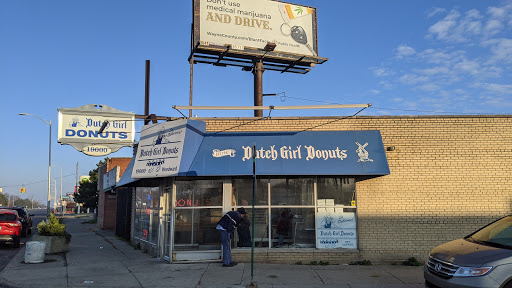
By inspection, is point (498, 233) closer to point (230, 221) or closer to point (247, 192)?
point (230, 221)

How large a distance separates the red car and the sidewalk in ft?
15.3

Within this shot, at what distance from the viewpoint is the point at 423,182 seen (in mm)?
11836

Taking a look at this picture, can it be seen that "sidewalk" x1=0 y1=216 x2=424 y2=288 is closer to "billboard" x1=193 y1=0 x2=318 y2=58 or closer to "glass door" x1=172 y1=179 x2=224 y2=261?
"glass door" x1=172 y1=179 x2=224 y2=261

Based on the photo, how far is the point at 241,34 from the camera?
17.0 m

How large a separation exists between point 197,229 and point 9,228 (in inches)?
370

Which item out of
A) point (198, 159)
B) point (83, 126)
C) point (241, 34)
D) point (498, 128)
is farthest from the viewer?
point (241, 34)

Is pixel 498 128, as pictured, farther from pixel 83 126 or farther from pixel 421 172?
pixel 83 126

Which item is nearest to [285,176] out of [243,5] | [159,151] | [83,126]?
[159,151]

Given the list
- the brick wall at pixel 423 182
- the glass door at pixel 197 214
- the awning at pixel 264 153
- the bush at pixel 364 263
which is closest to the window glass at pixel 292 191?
the awning at pixel 264 153

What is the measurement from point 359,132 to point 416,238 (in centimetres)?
339

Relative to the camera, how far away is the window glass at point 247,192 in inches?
471

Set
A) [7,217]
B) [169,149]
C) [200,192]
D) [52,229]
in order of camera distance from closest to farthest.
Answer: [169,149], [200,192], [52,229], [7,217]

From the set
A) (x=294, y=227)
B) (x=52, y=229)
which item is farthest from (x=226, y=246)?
(x=52, y=229)

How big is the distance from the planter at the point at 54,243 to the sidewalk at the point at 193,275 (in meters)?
1.76
